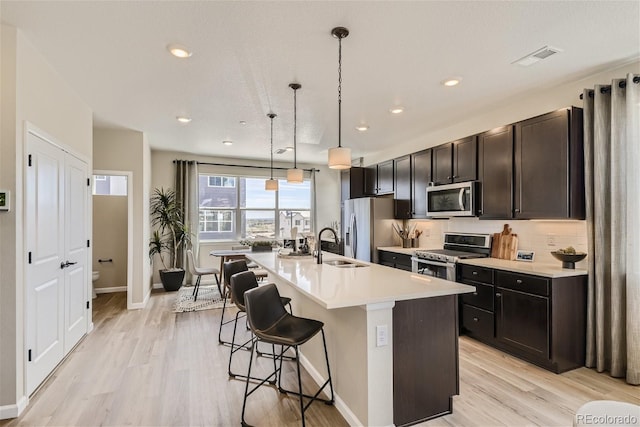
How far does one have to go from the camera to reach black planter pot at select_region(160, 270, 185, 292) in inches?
234

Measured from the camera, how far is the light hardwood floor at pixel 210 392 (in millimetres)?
2209

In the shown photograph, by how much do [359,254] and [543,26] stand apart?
3.99m

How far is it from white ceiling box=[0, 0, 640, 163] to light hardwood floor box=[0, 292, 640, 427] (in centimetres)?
267

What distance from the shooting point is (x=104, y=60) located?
2723 millimetres

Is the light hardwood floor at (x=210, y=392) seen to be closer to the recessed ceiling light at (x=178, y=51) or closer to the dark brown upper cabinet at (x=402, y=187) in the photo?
the dark brown upper cabinet at (x=402, y=187)

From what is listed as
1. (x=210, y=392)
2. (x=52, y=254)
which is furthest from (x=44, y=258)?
(x=210, y=392)

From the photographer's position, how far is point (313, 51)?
8.38ft

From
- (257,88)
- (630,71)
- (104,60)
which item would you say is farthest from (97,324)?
(630,71)

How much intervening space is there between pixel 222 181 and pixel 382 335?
19.6 feet

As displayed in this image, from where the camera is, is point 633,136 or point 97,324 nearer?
point 633,136

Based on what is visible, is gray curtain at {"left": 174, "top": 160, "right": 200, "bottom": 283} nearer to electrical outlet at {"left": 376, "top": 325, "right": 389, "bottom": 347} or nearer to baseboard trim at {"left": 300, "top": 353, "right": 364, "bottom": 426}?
baseboard trim at {"left": 300, "top": 353, "right": 364, "bottom": 426}

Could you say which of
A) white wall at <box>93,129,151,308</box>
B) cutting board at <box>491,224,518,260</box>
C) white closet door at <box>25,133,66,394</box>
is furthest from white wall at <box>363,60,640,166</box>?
white wall at <box>93,129,151,308</box>

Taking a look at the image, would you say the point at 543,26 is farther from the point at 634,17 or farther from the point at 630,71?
the point at 630,71

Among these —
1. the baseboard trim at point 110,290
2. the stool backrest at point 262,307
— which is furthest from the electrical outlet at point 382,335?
the baseboard trim at point 110,290
